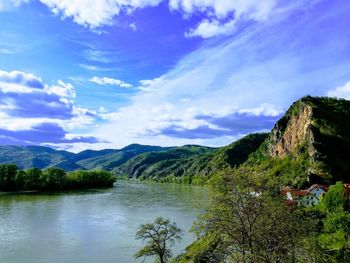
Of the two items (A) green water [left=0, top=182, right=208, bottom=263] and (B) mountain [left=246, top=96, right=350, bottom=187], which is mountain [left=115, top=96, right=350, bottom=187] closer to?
(B) mountain [left=246, top=96, right=350, bottom=187]

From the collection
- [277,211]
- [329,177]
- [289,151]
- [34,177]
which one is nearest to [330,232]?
[277,211]

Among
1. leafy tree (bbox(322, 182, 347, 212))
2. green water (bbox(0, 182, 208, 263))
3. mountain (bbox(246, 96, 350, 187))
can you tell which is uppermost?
mountain (bbox(246, 96, 350, 187))

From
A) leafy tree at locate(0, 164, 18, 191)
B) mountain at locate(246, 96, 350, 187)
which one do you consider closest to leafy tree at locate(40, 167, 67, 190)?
leafy tree at locate(0, 164, 18, 191)

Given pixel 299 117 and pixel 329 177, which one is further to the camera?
pixel 299 117

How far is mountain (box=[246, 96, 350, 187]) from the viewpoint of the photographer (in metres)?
121

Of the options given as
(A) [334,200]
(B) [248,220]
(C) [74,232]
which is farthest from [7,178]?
(B) [248,220]

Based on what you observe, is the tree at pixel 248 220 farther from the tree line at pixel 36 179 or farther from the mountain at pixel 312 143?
the tree line at pixel 36 179

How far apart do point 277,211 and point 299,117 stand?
157118mm

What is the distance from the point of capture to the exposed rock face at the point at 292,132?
152 meters

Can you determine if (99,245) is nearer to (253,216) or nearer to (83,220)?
(83,220)

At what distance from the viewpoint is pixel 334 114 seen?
16388cm

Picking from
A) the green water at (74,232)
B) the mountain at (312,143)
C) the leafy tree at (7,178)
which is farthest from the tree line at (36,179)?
the mountain at (312,143)

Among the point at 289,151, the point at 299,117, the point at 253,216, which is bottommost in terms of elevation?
the point at 253,216

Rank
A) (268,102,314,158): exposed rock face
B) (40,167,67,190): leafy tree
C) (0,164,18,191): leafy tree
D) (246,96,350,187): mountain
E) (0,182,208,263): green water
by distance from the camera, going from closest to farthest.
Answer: (0,182,208,263): green water → (246,96,350,187): mountain → (0,164,18,191): leafy tree → (40,167,67,190): leafy tree → (268,102,314,158): exposed rock face
